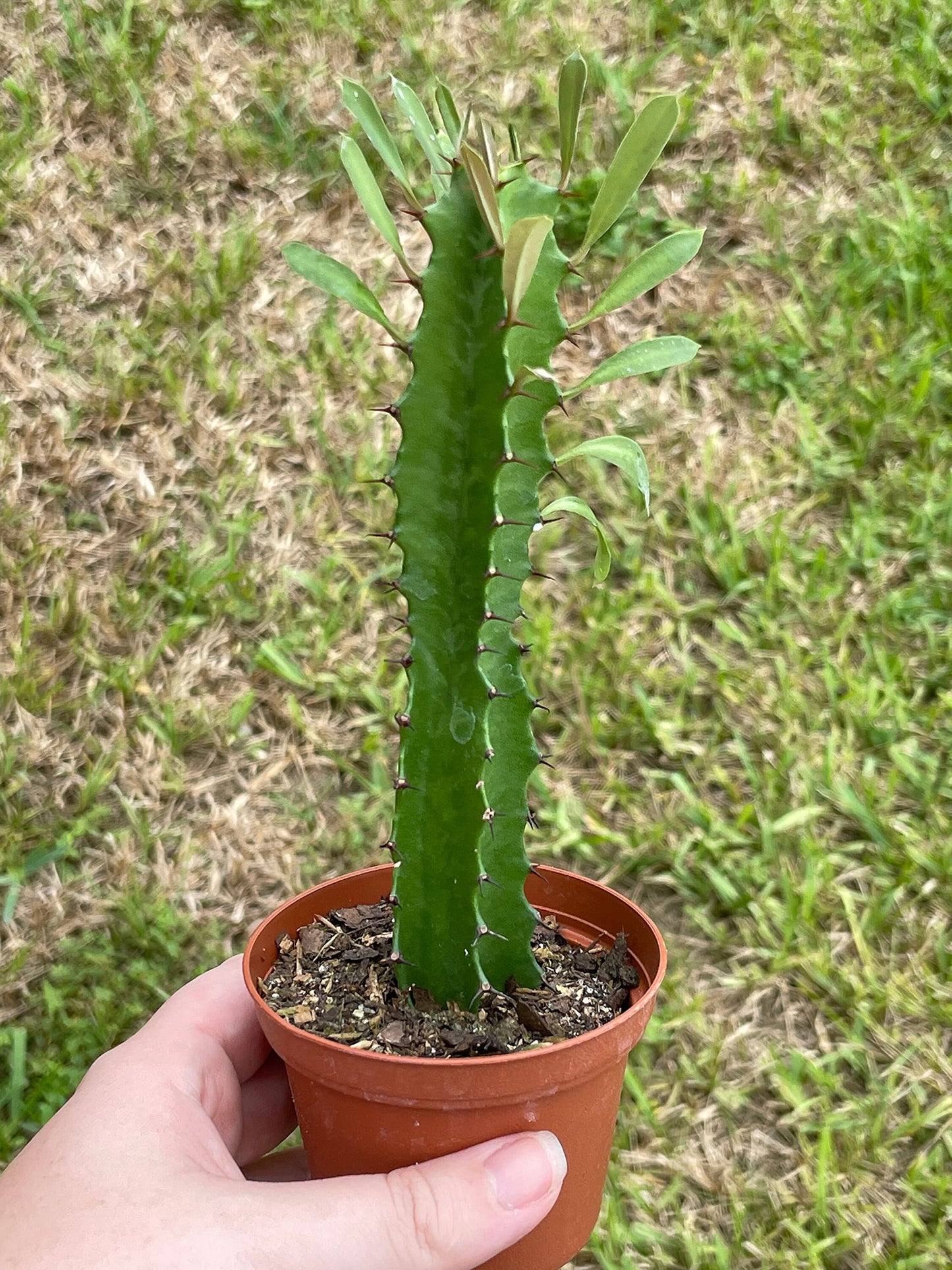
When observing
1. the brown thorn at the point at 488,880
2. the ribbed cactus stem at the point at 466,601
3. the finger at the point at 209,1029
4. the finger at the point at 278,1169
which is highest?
the ribbed cactus stem at the point at 466,601

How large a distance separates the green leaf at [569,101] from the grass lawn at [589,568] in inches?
43.5

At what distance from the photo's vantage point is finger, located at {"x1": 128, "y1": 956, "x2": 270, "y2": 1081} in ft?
3.50

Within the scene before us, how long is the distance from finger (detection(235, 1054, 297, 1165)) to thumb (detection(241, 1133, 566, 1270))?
0.36m

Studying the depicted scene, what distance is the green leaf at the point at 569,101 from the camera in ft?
2.63

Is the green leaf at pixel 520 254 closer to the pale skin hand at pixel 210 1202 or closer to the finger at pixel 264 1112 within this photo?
the pale skin hand at pixel 210 1202

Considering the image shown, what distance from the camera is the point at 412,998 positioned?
0.97 m

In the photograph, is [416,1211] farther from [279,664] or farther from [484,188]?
[279,664]

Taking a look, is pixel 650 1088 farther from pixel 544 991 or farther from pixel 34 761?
pixel 34 761

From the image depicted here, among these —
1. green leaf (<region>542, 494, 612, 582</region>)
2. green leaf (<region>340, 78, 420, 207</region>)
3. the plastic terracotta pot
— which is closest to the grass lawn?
the plastic terracotta pot

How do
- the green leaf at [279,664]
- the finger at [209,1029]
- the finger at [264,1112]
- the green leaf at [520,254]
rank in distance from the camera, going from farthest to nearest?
the green leaf at [279,664], the finger at [264,1112], the finger at [209,1029], the green leaf at [520,254]

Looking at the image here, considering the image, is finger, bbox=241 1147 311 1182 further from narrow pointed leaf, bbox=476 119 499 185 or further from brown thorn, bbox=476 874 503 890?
narrow pointed leaf, bbox=476 119 499 185

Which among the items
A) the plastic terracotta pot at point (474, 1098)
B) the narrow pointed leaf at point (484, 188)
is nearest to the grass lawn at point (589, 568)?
the plastic terracotta pot at point (474, 1098)

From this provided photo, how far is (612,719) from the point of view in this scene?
1858mm

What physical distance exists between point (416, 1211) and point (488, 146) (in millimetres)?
779
